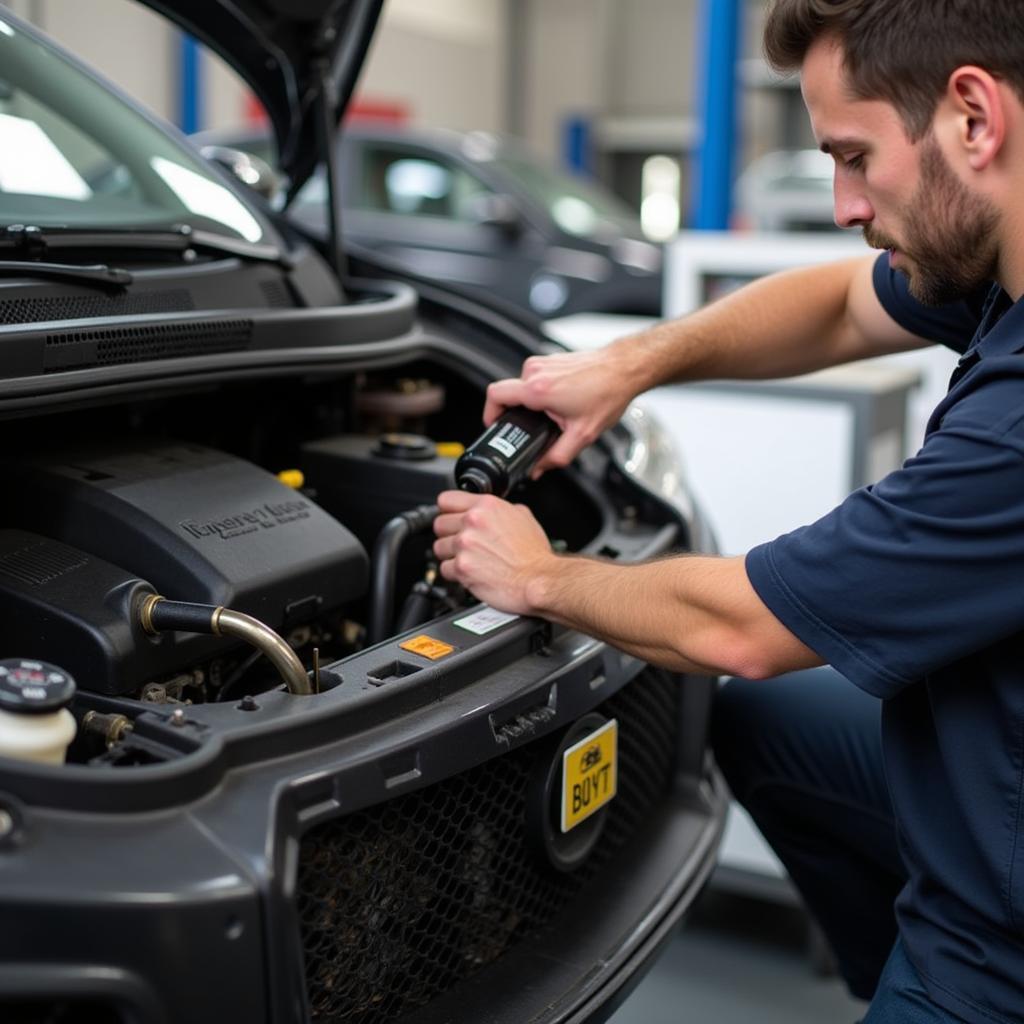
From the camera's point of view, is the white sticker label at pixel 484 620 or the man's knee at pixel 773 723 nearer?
the white sticker label at pixel 484 620

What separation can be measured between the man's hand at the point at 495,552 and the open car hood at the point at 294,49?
33.1 inches

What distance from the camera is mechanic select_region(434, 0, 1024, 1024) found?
122cm

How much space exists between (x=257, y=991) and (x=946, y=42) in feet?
3.30

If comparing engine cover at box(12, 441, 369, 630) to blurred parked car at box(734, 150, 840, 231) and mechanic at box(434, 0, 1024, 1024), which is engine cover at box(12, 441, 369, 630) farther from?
blurred parked car at box(734, 150, 840, 231)

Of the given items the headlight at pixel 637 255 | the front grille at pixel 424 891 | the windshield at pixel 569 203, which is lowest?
the headlight at pixel 637 255

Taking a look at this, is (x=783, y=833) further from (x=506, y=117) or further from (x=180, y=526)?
(x=506, y=117)

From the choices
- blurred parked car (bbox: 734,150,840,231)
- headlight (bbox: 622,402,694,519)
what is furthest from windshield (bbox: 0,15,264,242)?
blurred parked car (bbox: 734,150,840,231)

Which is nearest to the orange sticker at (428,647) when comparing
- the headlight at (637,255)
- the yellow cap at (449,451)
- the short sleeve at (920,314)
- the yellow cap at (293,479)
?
the yellow cap at (293,479)

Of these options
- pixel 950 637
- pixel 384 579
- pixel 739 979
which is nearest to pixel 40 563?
pixel 384 579

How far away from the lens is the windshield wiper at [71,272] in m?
1.47

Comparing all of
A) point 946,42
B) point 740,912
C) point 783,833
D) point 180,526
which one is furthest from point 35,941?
point 740,912

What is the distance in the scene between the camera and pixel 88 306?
1.51 meters

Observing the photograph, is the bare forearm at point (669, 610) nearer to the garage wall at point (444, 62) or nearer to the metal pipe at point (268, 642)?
the metal pipe at point (268, 642)

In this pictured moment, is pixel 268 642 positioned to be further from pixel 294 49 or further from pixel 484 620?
pixel 294 49
